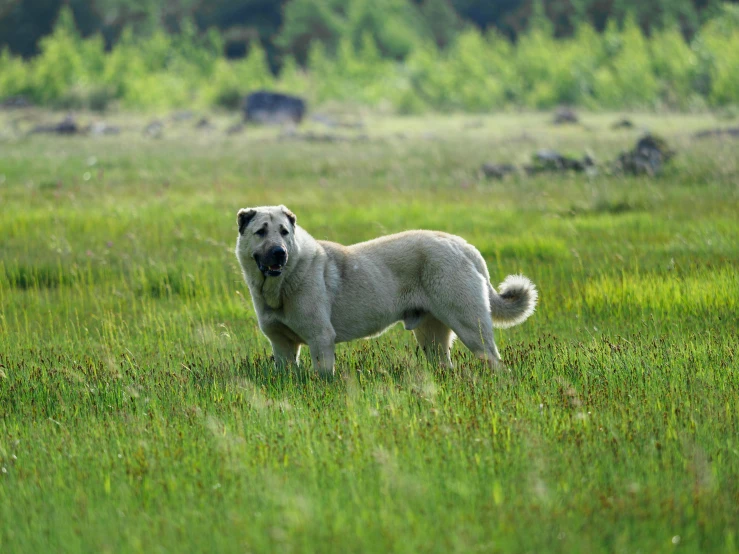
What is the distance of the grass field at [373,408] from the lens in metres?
4.15

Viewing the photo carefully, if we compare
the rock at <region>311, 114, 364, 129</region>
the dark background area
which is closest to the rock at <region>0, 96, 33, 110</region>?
the rock at <region>311, 114, 364, 129</region>

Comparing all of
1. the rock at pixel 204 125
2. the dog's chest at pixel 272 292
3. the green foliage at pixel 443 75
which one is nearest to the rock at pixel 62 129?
the rock at pixel 204 125

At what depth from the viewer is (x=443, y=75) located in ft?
217

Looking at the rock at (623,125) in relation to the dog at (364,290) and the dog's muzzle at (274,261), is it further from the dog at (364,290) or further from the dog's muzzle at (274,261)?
the dog's muzzle at (274,261)

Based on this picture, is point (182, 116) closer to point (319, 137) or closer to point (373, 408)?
point (319, 137)

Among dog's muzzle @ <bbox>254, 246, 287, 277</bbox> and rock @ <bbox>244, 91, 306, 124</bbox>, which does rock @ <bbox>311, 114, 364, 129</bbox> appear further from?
dog's muzzle @ <bbox>254, 246, 287, 277</bbox>

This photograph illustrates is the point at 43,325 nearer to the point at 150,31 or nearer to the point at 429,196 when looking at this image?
the point at 429,196

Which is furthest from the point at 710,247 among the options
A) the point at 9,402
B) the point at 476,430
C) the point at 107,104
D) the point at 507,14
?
the point at 507,14

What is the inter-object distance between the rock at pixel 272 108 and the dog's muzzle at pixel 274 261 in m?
43.6

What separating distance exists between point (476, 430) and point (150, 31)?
105 m

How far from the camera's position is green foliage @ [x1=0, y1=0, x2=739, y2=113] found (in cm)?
5400

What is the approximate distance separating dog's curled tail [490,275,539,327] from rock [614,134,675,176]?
11106 millimetres

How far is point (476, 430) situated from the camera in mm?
5242

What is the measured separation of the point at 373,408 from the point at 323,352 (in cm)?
114
